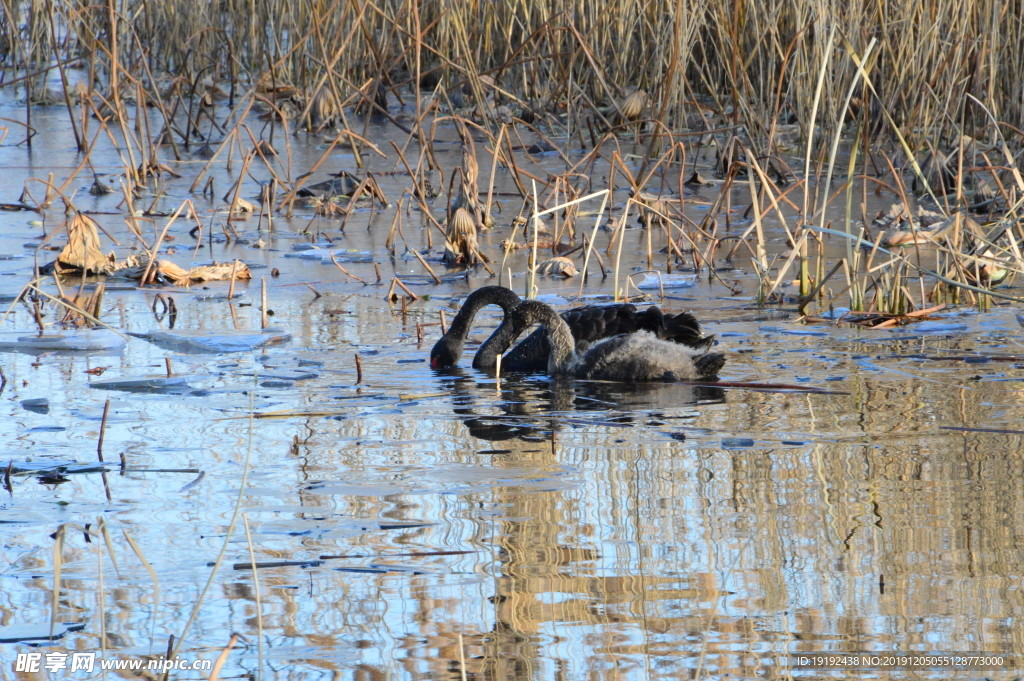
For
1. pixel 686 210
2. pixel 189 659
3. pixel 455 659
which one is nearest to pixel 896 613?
pixel 455 659

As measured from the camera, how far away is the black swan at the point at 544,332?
527cm

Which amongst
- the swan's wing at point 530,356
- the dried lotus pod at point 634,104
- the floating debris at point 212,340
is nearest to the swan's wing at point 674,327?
the swan's wing at point 530,356

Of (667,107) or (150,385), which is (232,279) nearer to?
(150,385)

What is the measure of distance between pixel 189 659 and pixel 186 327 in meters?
3.53

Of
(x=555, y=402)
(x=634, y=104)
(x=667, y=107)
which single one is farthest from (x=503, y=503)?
(x=634, y=104)

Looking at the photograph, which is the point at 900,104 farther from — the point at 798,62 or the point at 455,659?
the point at 455,659

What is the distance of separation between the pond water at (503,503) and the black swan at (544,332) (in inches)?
7.2

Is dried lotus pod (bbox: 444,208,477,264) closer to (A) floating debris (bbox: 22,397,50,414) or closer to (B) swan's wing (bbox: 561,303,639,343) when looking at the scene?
(B) swan's wing (bbox: 561,303,639,343)

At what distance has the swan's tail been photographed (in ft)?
15.9

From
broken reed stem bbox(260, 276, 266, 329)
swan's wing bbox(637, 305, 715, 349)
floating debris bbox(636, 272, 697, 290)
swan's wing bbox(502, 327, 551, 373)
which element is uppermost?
floating debris bbox(636, 272, 697, 290)

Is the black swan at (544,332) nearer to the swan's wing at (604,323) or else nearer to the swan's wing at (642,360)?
the swan's wing at (604,323)

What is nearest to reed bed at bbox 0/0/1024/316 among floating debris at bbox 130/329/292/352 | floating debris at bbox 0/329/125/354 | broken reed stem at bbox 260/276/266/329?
broken reed stem at bbox 260/276/266/329

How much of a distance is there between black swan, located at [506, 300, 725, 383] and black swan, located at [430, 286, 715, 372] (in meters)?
0.07
